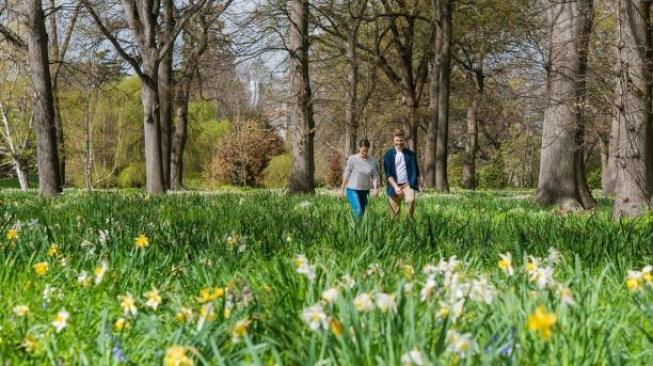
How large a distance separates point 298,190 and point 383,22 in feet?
45.1

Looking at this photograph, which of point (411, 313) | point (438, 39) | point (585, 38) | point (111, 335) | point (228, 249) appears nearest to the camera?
point (411, 313)

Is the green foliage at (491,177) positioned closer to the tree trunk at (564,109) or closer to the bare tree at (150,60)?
the bare tree at (150,60)

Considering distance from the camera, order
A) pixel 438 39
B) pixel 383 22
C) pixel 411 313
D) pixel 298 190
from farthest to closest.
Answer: pixel 383 22 → pixel 438 39 → pixel 298 190 → pixel 411 313

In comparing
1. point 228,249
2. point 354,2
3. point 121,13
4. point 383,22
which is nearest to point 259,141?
point 383,22

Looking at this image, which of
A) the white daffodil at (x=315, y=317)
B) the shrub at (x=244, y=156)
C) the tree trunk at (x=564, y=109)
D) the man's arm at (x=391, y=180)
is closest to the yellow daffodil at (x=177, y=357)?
the white daffodil at (x=315, y=317)

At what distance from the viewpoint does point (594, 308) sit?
2.41 m

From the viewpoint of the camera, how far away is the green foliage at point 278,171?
44.2 meters

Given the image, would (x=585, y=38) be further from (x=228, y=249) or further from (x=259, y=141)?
(x=259, y=141)

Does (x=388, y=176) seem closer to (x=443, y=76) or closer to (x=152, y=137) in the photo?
(x=152, y=137)

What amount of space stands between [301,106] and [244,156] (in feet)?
92.7

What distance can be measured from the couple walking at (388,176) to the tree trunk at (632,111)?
2.96 metres

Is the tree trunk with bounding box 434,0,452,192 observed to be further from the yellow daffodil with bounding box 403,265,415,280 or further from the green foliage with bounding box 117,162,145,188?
the green foliage with bounding box 117,162,145,188

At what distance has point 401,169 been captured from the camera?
9789 millimetres

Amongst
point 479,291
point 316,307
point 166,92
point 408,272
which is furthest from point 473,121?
point 316,307
